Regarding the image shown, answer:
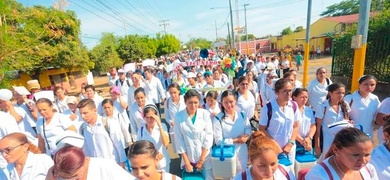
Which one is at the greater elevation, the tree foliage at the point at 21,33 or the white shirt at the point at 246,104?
the tree foliage at the point at 21,33

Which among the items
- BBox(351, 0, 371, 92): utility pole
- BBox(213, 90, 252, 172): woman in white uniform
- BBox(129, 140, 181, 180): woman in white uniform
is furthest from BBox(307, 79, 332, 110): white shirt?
BBox(129, 140, 181, 180): woman in white uniform

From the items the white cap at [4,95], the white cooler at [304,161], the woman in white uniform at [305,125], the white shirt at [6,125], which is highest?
the white cap at [4,95]

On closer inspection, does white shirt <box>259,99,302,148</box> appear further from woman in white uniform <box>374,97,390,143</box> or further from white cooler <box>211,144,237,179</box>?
woman in white uniform <box>374,97,390,143</box>

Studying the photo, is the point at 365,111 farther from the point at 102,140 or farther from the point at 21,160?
the point at 21,160

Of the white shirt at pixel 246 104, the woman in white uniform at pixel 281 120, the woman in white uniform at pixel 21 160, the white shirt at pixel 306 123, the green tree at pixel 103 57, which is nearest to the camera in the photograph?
the woman in white uniform at pixel 21 160

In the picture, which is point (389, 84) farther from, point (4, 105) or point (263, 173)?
point (4, 105)

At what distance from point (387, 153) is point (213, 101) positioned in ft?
8.28

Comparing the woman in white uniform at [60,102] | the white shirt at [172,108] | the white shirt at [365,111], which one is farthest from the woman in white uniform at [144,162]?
the woman in white uniform at [60,102]

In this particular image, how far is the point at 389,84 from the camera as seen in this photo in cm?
733

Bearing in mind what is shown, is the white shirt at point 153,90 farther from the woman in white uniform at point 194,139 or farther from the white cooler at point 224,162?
the white cooler at point 224,162

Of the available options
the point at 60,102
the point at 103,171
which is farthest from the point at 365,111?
the point at 60,102

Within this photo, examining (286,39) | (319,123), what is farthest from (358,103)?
(286,39)

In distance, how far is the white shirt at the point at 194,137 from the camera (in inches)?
120

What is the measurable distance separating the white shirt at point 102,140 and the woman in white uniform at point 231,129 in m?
1.33
